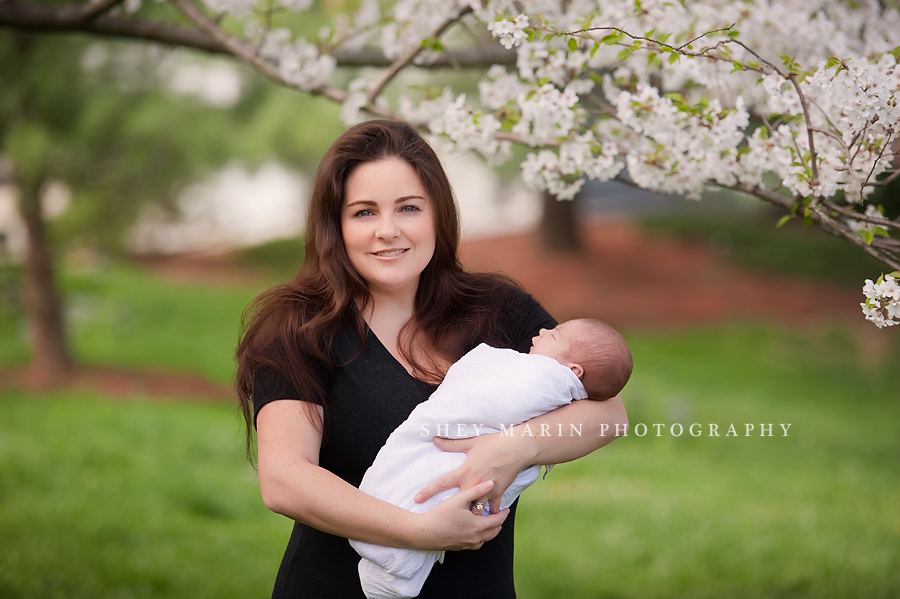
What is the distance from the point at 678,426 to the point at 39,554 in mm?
5103

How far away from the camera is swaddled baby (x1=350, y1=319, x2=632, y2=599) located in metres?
1.71

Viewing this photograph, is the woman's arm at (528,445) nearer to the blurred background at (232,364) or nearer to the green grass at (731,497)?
the blurred background at (232,364)

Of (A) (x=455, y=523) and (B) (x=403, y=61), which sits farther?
(B) (x=403, y=61)

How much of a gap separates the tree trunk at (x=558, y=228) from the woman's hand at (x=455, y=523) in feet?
35.9

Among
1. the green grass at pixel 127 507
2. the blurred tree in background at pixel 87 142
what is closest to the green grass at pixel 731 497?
the green grass at pixel 127 507

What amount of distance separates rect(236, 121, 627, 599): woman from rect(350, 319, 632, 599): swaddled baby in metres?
0.04

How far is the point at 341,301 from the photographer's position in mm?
1869

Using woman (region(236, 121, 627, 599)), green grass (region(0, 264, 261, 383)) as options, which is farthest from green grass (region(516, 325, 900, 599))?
green grass (region(0, 264, 261, 383))

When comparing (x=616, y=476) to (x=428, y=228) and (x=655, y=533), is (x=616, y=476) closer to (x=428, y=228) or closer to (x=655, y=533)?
(x=655, y=533)

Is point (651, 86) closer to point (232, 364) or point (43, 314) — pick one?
point (232, 364)

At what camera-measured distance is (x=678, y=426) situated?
6918mm

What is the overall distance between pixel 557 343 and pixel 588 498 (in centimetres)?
368

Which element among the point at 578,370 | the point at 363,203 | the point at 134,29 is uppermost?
the point at 134,29

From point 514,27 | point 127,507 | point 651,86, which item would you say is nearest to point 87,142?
point 127,507
